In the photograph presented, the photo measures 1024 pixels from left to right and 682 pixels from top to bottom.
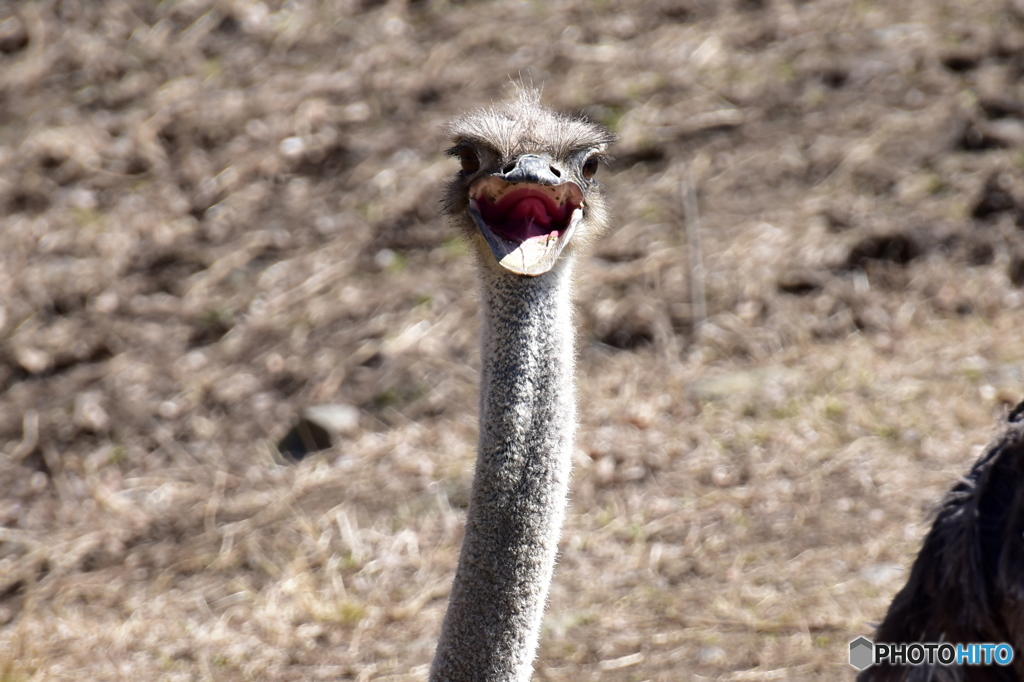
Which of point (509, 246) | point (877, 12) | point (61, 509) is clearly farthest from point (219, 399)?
point (877, 12)

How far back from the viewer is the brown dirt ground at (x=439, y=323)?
385 cm

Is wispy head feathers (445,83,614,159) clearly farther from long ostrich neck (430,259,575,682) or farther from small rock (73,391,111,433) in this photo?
small rock (73,391,111,433)

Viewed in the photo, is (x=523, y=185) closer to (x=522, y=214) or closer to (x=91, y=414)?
(x=522, y=214)

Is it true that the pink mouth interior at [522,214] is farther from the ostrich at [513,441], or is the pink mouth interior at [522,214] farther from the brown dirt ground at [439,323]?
the brown dirt ground at [439,323]

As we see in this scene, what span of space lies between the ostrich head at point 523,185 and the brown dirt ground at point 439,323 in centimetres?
129

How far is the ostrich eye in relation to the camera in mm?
2264

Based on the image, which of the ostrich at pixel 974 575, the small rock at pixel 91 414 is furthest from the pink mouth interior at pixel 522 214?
the small rock at pixel 91 414

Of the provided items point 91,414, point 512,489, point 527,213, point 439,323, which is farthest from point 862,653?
point 91,414

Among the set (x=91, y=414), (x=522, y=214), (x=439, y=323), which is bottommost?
(x=91, y=414)

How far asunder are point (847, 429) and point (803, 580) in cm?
96

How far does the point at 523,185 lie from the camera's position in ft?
6.73

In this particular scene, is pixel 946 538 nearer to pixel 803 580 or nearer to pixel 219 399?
pixel 803 580

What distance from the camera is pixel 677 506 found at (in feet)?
13.9

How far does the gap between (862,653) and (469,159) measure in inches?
64.3
